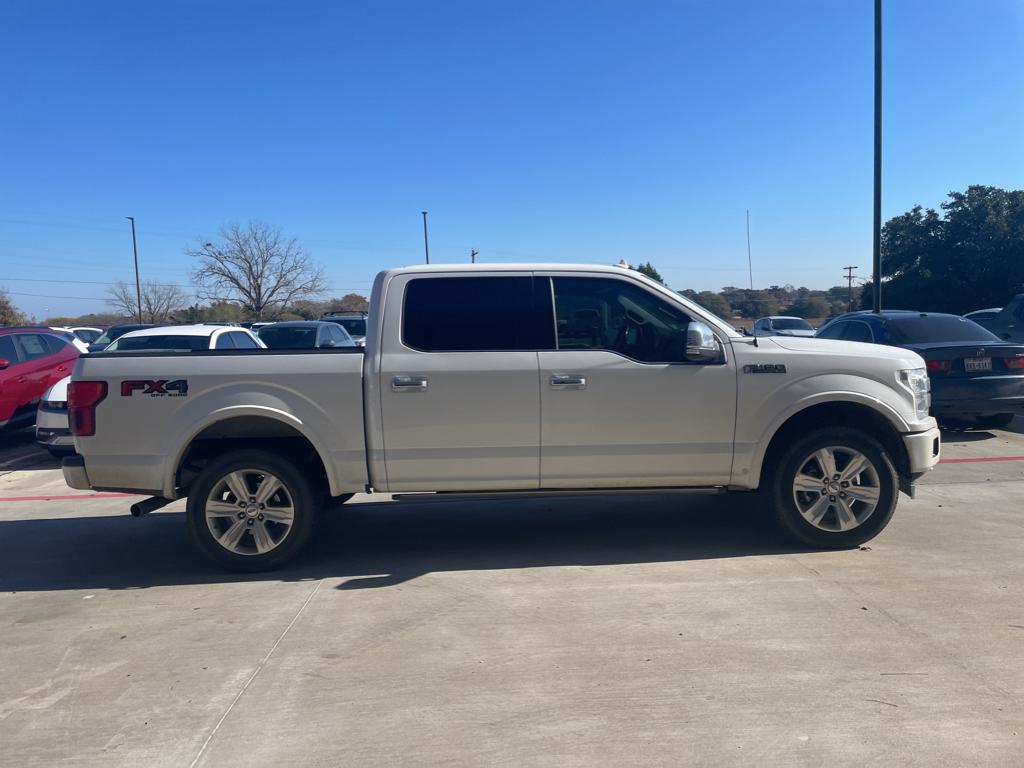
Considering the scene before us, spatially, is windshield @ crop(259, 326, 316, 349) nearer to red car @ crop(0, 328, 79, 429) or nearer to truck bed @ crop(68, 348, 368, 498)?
red car @ crop(0, 328, 79, 429)

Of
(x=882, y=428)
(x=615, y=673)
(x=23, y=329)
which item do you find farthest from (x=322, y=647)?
(x=23, y=329)

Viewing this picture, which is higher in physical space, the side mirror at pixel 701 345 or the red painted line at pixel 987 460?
the side mirror at pixel 701 345

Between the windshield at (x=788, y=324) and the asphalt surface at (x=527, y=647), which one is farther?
the windshield at (x=788, y=324)

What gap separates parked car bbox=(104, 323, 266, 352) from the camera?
10469 millimetres

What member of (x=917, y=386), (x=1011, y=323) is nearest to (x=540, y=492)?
(x=917, y=386)

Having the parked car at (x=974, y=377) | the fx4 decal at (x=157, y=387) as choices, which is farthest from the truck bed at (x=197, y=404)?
the parked car at (x=974, y=377)

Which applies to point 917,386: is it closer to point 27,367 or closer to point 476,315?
point 476,315

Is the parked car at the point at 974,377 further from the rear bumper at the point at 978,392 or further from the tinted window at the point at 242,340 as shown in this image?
the tinted window at the point at 242,340

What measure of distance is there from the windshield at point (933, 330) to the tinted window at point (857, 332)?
353 mm

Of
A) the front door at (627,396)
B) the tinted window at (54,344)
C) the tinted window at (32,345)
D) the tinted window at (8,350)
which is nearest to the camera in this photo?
the front door at (627,396)

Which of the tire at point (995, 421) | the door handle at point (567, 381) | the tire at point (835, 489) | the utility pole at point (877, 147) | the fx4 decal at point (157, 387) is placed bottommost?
the tire at point (995, 421)

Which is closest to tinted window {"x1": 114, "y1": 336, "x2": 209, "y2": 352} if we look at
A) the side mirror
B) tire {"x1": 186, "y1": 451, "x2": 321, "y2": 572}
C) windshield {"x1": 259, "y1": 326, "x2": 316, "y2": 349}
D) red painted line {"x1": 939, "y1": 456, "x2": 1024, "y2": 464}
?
windshield {"x1": 259, "y1": 326, "x2": 316, "y2": 349}

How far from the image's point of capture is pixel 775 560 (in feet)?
18.7

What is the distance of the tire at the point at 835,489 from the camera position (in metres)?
5.68
